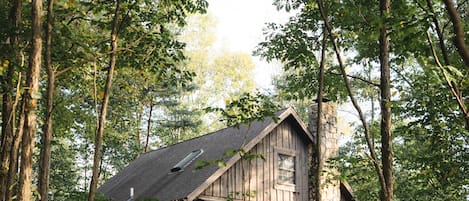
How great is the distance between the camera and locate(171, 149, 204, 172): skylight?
51.7ft

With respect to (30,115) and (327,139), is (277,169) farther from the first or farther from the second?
(30,115)

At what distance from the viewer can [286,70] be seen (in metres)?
11.9

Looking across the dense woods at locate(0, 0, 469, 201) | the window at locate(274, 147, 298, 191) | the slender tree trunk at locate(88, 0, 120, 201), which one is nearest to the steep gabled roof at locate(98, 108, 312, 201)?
the window at locate(274, 147, 298, 191)

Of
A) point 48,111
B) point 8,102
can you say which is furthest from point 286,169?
point 48,111

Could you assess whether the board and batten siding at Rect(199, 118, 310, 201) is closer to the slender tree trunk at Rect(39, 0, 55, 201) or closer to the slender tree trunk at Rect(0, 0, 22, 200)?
the slender tree trunk at Rect(0, 0, 22, 200)

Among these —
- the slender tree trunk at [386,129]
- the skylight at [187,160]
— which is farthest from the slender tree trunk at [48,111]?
the skylight at [187,160]

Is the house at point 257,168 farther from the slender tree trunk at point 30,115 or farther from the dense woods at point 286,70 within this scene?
the slender tree trunk at point 30,115

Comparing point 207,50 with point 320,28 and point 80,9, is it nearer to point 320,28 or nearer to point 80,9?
point 320,28

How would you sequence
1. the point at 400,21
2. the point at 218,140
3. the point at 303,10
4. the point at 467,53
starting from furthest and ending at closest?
the point at 218,140 < the point at 303,10 < the point at 400,21 < the point at 467,53

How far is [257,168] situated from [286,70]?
4152mm

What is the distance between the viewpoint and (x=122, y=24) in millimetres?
9078

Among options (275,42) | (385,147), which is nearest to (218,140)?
(275,42)

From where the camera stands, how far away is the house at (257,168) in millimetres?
14055

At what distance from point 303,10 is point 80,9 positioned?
5.51 meters
